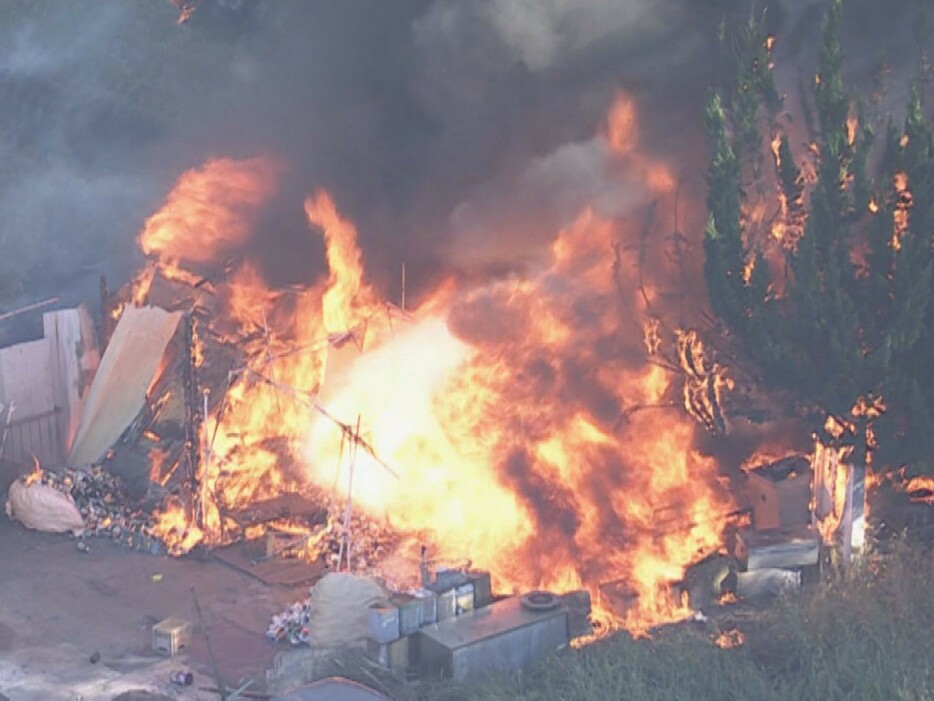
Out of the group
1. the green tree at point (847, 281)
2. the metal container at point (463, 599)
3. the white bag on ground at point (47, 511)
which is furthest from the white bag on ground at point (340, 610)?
the white bag on ground at point (47, 511)

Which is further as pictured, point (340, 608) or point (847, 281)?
point (847, 281)

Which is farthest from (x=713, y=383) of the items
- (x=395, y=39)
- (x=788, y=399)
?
(x=395, y=39)

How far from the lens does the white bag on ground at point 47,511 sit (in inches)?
620

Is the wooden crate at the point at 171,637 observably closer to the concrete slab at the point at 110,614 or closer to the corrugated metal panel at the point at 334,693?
the concrete slab at the point at 110,614

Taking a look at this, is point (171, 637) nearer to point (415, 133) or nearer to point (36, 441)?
point (36, 441)

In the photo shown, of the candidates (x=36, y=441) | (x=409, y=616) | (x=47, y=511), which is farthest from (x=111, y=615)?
(x=36, y=441)

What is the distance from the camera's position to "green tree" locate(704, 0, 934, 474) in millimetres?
11562

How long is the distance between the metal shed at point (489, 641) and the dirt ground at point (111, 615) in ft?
5.82

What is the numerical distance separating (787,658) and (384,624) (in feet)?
11.8

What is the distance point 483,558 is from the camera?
1405cm

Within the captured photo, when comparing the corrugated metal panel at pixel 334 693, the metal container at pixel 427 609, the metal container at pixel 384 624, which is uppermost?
the metal container at pixel 427 609

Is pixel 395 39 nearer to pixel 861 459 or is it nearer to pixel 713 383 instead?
pixel 713 383

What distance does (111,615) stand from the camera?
42.8 ft

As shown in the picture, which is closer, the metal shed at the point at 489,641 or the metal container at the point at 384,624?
the metal shed at the point at 489,641
